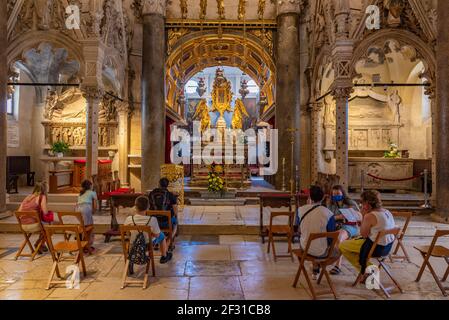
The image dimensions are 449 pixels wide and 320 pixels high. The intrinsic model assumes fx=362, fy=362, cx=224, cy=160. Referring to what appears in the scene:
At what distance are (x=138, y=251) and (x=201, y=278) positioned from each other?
103 centimetres

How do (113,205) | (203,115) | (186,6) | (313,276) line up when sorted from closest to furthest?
(313,276), (113,205), (186,6), (203,115)

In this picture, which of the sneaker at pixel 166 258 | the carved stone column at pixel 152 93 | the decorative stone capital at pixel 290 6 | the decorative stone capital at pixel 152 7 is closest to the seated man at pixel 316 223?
the sneaker at pixel 166 258

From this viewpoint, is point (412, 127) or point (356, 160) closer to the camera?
point (356, 160)

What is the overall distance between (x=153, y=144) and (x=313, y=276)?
9.59 metres

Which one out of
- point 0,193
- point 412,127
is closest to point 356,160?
point 412,127

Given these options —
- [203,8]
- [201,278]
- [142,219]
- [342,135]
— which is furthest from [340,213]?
[203,8]

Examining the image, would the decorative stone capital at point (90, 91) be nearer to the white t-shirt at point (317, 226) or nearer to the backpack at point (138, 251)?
the backpack at point (138, 251)

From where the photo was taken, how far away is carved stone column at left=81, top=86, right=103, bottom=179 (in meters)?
10.6

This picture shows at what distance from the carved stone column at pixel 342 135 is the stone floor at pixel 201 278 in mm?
3291

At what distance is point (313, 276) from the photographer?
534 cm

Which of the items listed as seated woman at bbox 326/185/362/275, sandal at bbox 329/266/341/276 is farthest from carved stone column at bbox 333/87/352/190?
sandal at bbox 329/266/341/276

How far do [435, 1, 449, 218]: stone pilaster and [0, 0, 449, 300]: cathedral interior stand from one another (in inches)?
1.4

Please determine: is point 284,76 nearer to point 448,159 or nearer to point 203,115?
point 203,115

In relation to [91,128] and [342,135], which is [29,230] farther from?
[342,135]
